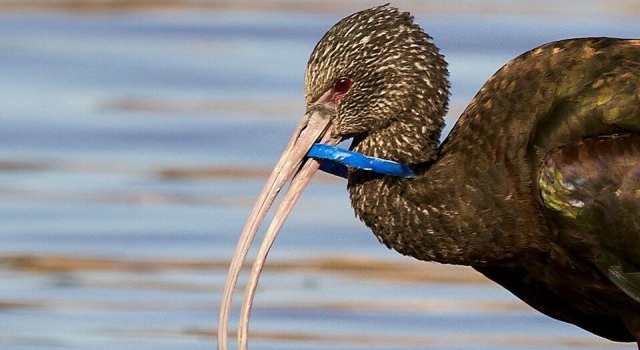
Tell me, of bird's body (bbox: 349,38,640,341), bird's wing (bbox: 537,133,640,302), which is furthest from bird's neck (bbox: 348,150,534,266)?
bird's wing (bbox: 537,133,640,302)

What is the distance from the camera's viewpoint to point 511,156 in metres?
9.34

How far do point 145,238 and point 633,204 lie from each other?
4710 mm

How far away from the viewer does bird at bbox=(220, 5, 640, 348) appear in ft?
30.5

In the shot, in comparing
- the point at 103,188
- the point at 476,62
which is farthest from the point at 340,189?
the point at 476,62

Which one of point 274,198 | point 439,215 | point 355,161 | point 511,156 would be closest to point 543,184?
point 511,156

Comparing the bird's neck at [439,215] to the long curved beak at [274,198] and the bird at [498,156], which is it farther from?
the long curved beak at [274,198]

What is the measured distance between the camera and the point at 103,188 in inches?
564

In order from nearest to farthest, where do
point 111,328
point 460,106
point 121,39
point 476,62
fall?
point 111,328 → point 460,106 → point 476,62 → point 121,39

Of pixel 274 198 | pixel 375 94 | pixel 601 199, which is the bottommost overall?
pixel 601 199

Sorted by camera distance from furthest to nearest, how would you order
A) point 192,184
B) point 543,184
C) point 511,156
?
point 192,184 → point 511,156 → point 543,184

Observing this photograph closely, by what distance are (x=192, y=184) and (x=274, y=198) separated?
516 cm

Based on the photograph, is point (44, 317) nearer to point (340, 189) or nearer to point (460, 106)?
point (340, 189)

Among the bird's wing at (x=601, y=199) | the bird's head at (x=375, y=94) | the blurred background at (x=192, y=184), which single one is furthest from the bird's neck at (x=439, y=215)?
the blurred background at (x=192, y=184)

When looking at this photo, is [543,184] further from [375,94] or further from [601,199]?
[375,94]
